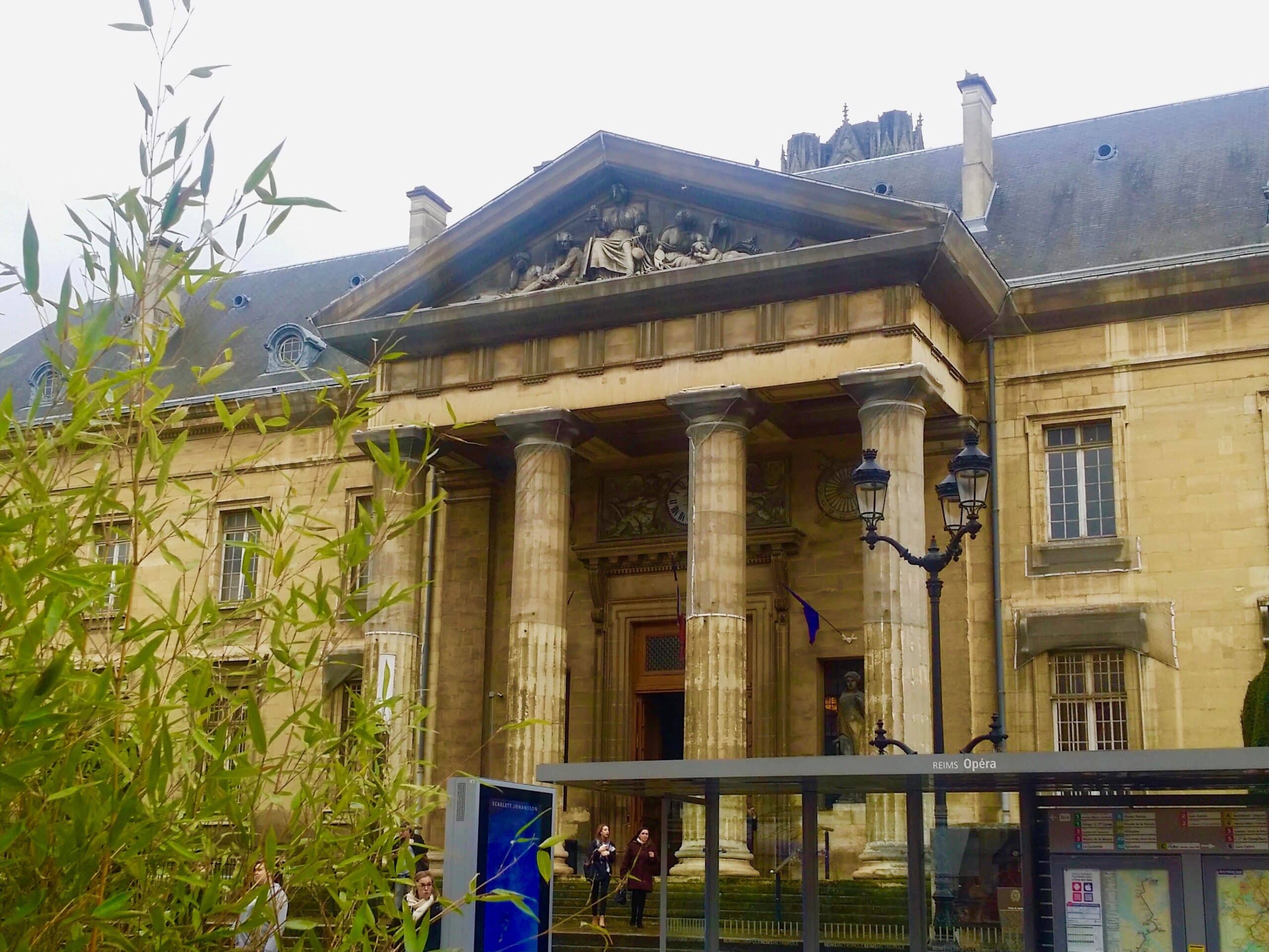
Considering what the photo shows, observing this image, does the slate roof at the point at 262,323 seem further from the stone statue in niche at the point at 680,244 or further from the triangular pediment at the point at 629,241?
the stone statue in niche at the point at 680,244

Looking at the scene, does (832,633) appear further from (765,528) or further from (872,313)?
(872,313)

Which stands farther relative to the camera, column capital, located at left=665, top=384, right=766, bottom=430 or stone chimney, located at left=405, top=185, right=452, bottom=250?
stone chimney, located at left=405, top=185, right=452, bottom=250

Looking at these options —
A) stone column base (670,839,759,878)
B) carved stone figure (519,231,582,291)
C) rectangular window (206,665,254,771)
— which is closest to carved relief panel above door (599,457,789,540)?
carved stone figure (519,231,582,291)

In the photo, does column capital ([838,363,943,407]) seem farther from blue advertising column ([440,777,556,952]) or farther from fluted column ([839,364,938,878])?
blue advertising column ([440,777,556,952])

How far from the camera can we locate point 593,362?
84.4ft

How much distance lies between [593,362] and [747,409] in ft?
9.20

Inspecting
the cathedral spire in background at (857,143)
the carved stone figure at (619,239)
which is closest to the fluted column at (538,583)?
the carved stone figure at (619,239)

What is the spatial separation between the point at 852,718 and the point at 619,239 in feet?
28.2

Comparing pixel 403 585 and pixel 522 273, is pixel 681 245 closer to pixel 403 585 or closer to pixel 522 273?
pixel 522 273

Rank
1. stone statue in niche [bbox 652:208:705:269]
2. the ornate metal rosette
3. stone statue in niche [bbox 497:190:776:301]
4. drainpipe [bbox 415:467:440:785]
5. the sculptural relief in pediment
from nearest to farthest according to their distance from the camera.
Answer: the sculptural relief in pediment, stone statue in niche [bbox 497:190:776:301], stone statue in niche [bbox 652:208:705:269], the ornate metal rosette, drainpipe [bbox 415:467:440:785]

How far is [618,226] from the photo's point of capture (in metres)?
26.1

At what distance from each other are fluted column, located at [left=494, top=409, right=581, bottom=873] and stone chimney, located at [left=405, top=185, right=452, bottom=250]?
395 inches

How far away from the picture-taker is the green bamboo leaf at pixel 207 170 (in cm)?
487

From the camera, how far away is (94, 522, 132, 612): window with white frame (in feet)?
14.8
